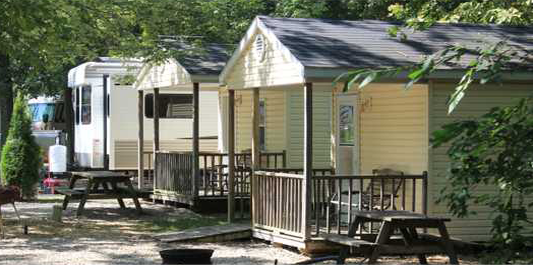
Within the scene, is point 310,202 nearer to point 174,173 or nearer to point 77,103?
point 174,173

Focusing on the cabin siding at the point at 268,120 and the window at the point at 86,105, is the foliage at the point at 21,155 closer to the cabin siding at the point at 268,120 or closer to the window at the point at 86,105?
the cabin siding at the point at 268,120

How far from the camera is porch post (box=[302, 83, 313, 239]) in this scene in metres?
12.0

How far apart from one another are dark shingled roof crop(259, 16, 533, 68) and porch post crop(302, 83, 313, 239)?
48 cm

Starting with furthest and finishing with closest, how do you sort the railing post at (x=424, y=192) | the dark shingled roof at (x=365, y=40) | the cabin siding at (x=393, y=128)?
the cabin siding at (x=393, y=128) → the railing post at (x=424, y=192) → the dark shingled roof at (x=365, y=40)

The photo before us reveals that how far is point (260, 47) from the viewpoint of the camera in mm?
13773

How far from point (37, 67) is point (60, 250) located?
3.44 m

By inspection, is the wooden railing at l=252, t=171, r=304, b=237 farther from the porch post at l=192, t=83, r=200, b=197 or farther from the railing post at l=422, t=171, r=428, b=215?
the porch post at l=192, t=83, r=200, b=197

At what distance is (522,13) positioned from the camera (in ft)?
54.6

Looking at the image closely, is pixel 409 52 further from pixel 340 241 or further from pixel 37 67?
pixel 37 67

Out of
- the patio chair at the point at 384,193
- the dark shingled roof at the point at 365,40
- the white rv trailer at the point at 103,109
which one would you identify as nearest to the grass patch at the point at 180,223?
the patio chair at the point at 384,193

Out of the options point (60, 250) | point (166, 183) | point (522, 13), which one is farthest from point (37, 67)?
point (522, 13)

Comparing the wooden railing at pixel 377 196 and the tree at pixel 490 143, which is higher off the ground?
the tree at pixel 490 143

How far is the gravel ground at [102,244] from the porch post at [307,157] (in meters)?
0.52

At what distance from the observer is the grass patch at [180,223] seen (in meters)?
15.7
